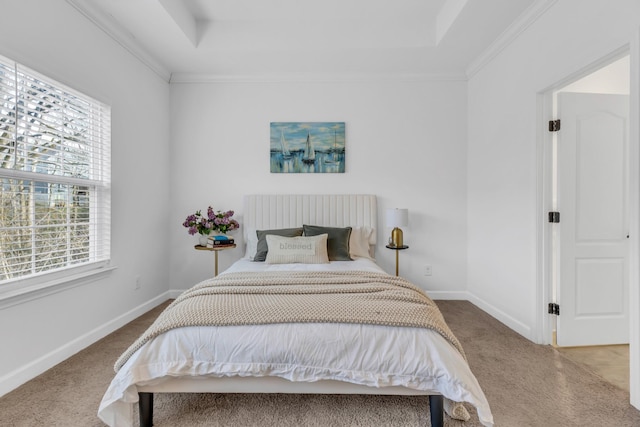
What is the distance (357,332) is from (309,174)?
98.0 inches

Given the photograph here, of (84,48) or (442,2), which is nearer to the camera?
(84,48)

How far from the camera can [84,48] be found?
2502mm

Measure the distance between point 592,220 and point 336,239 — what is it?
2.20 metres

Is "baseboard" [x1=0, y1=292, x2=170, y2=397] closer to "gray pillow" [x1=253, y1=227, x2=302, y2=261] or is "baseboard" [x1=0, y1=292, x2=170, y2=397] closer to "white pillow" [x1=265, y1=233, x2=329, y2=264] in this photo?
"gray pillow" [x1=253, y1=227, x2=302, y2=261]

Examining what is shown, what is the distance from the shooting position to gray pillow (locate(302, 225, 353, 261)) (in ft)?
10.7

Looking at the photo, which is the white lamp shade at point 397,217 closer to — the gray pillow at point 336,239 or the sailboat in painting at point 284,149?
the gray pillow at point 336,239

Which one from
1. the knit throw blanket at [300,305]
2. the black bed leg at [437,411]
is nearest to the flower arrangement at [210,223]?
the knit throw blanket at [300,305]

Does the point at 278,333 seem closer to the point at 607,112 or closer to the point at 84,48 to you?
the point at 84,48

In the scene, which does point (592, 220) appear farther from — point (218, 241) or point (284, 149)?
point (218, 241)

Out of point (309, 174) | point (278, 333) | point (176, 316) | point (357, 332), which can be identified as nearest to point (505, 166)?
point (309, 174)

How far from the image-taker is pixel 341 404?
5.91ft

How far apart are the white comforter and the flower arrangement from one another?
6.53 feet

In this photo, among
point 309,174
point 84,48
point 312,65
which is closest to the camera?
point 84,48

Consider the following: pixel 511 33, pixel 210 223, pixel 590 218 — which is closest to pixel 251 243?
pixel 210 223
